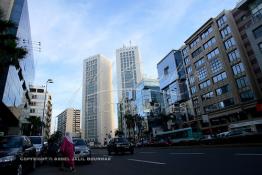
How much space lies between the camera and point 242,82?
47031 mm

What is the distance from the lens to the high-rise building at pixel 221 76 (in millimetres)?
46062

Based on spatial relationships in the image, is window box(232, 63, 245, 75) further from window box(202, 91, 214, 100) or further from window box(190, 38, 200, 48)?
window box(190, 38, 200, 48)

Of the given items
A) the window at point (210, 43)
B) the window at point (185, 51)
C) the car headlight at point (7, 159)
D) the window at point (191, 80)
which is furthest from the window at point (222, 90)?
the car headlight at point (7, 159)

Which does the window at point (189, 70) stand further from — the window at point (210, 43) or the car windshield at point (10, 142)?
the car windshield at point (10, 142)

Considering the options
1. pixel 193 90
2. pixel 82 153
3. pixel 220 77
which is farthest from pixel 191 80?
pixel 82 153

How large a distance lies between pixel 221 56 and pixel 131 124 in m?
47.5

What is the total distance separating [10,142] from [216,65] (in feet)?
167

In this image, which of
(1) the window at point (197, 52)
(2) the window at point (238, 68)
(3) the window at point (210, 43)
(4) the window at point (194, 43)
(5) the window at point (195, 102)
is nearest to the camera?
(2) the window at point (238, 68)

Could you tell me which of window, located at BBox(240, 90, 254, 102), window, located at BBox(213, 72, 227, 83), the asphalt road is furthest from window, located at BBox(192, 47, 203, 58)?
the asphalt road

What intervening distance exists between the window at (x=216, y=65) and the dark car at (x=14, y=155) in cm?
4924

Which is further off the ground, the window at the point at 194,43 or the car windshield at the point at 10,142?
the window at the point at 194,43

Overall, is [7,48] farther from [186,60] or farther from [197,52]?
[186,60]

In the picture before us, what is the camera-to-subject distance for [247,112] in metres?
44.9

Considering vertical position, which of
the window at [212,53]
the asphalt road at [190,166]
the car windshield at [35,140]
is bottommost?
the asphalt road at [190,166]
